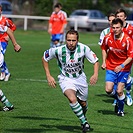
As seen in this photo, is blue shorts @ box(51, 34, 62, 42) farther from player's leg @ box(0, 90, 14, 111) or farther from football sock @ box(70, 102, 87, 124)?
football sock @ box(70, 102, 87, 124)

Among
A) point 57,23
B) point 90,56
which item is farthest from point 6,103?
point 57,23

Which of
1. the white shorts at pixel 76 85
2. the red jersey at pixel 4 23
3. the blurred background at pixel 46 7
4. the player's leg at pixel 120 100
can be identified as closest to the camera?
the white shorts at pixel 76 85

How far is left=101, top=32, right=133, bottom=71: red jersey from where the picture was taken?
10.8 metres

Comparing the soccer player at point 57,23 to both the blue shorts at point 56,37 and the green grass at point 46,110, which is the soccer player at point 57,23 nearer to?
the blue shorts at point 56,37

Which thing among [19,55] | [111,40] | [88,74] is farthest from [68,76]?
[19,55]

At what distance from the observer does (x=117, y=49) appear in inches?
431

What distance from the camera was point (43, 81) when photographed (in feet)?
51.2

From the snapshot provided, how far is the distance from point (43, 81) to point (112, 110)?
438 cm

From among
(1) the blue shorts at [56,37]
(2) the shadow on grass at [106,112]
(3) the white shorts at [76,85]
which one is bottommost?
(1) the blue shorts at [56,37]

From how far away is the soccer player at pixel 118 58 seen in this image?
424 inches

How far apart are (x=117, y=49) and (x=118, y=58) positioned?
0.21m

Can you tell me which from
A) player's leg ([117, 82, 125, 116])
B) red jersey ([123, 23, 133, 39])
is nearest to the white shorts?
player's leg ([117, 82, 125, 116])

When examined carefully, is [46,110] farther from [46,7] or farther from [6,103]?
[46,7]

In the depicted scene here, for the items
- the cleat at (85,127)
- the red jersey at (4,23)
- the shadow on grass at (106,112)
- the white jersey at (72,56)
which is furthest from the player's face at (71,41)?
the red jersey at (4,23)
